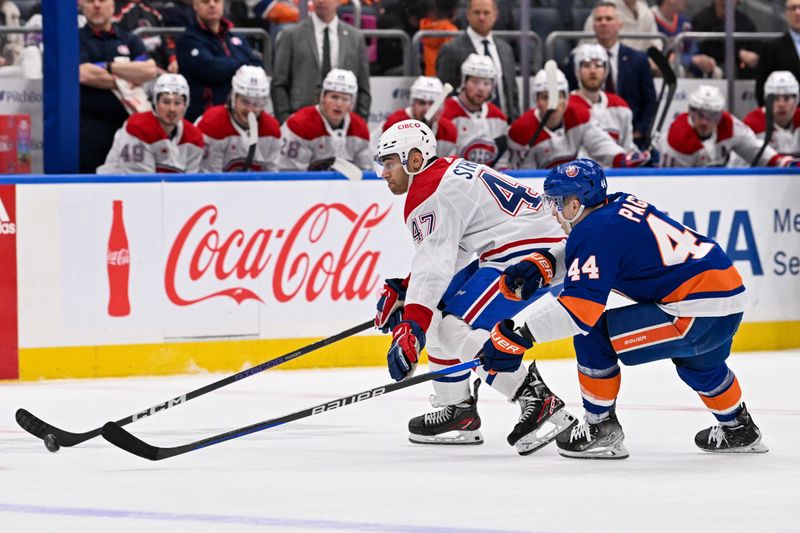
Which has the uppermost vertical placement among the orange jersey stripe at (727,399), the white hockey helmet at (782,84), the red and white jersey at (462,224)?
the white hockey helmet at (782,84)

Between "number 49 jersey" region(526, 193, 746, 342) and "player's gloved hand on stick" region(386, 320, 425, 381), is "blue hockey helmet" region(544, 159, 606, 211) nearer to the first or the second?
"number 49 jersey" region(526, 193, 746, 342)

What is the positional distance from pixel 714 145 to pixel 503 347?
5.37 m

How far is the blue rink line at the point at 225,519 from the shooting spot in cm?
415

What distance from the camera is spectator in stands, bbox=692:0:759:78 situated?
11000 millimetres

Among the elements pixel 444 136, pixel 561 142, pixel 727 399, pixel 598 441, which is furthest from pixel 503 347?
pixel 561 142

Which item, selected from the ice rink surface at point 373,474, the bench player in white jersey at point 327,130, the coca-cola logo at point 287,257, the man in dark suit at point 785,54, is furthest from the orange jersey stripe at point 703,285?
the man in dark suit at point 785,54

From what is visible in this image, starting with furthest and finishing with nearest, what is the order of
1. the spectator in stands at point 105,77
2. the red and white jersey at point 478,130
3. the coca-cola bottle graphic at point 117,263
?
the red and white jersey at point 478,130 → the spectator in stands at point 105,77 → the coca-cola bottle graphic at point 117,263

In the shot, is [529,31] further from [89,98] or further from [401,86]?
[89,98]

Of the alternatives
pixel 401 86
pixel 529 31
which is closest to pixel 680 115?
pixel 529 31

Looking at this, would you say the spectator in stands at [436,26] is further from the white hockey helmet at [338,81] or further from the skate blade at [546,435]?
the skate blade at [546,435]

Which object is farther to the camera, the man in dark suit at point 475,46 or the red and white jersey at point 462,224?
the man in dark suit at point 475,46

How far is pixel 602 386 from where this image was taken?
553cm

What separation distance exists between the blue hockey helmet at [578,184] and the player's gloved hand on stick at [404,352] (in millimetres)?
692

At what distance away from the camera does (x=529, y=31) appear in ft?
34.1
